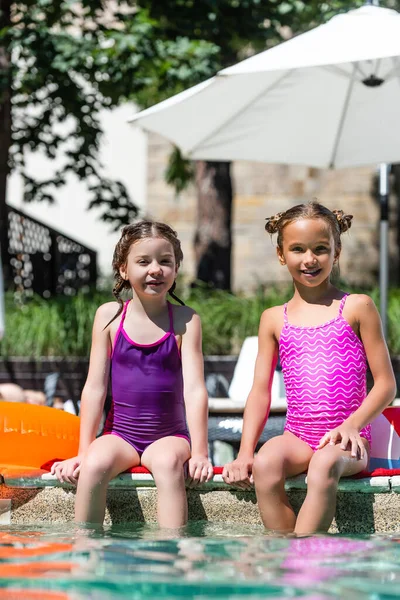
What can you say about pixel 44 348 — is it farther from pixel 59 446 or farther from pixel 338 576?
pixel 338 576

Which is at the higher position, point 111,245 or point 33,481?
point 111,245

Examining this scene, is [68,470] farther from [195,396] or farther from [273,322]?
[273,322]

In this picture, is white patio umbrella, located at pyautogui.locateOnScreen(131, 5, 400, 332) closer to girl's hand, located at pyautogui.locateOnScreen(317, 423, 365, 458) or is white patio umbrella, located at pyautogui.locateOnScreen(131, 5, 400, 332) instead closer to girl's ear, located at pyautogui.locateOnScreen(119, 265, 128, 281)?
girl's ear, located at pyautogui.locateOnScreen(119, 265, 128, 281)

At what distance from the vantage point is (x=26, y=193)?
11711 millimetres

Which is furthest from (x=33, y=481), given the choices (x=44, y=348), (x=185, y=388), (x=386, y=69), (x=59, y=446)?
(x=44, y=348)

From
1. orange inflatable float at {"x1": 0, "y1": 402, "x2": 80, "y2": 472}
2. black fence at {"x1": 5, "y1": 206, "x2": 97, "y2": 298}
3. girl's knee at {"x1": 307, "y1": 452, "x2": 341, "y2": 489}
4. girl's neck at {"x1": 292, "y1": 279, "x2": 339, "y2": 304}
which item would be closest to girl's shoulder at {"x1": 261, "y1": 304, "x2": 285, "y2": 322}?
girl's neck at {"x1": 292, "y1": 279, "x2": 339, "y2": 304}

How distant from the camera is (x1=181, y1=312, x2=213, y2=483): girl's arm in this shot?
364 cm

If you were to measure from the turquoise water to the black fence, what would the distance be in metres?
8.77

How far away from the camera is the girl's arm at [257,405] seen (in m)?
3.55

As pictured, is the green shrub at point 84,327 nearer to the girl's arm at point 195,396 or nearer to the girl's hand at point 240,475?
the girl's arm at point 195,396

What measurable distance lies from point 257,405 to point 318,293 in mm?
518

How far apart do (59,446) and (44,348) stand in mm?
5347

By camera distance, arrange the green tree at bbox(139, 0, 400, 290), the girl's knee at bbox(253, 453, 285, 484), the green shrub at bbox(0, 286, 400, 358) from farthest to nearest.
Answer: the green tree at bbox(139, 0, 400, 290) → the green shrub at bbox(0, 286, 400, 358) → the girl's knee at bbox(253, 453, 285, 484)

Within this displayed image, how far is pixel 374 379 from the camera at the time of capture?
12.1 ft
